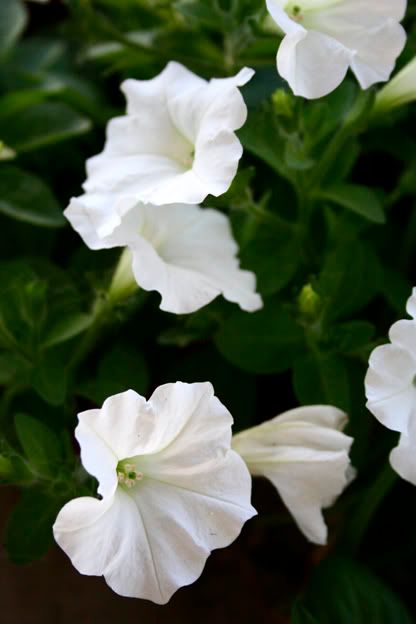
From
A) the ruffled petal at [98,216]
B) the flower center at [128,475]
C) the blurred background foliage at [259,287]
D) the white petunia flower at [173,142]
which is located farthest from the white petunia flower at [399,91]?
the flower center at [128,475]

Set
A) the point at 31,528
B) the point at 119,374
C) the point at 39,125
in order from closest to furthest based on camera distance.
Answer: the point at 31,528, the point at 119,374, the point at 39,125

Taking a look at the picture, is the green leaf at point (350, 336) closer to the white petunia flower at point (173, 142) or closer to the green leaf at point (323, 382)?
the green leaf at point (323, 382)

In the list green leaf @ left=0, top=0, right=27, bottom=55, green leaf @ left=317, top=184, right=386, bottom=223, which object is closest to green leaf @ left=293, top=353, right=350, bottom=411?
green leaf @ left=317, top=184, right=386, bottom=223

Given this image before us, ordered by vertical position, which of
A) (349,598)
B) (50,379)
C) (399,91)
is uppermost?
(399,91)

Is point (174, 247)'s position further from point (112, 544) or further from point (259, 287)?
point (112, 544)

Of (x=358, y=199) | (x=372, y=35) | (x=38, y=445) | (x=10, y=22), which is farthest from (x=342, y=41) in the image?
(x=10, y=22)

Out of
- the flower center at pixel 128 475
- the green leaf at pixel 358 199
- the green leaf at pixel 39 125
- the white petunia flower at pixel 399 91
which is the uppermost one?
the white petunia flower at pixel 399 91

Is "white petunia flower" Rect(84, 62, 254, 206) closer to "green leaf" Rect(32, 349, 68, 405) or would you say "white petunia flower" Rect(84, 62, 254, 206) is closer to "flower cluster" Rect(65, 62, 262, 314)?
"flower cluster" Rect(65, 62, 262, 314)
